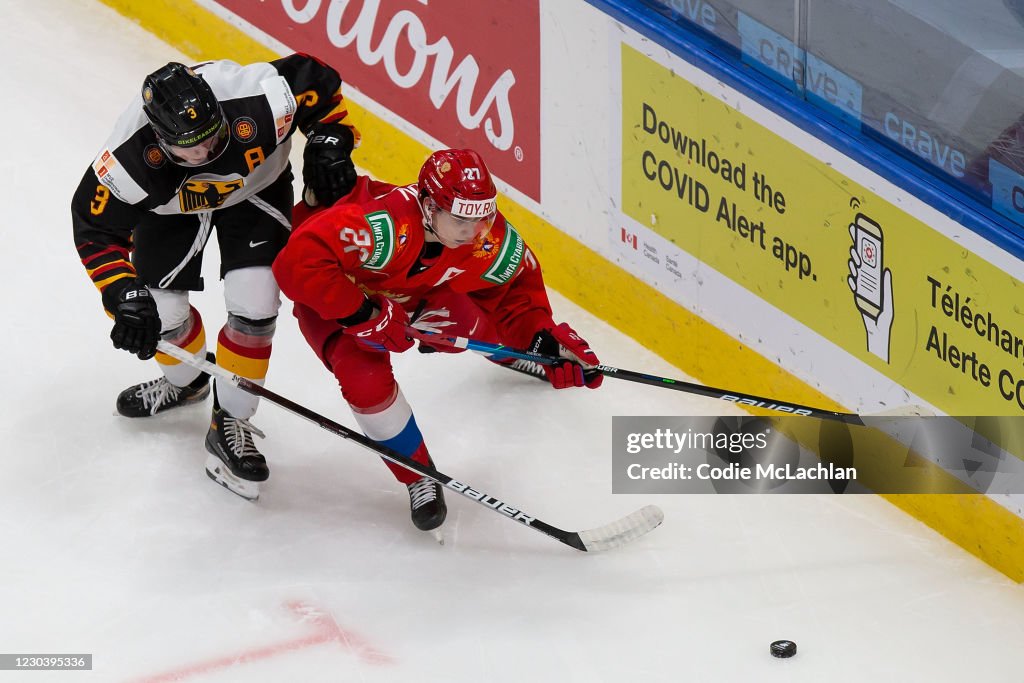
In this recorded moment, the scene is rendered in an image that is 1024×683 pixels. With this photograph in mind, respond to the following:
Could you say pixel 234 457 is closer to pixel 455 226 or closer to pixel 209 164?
pixel 209 164

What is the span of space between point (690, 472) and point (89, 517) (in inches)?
69.4

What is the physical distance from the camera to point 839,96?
4.37 metres

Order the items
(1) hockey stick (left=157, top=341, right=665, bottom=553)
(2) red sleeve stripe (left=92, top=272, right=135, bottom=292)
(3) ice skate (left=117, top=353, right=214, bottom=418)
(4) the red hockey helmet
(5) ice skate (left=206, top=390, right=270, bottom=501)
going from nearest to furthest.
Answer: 1. (4) the red hockey helmet
2. (2) red sleeve stripe (left=92, top=272, right=135, bottom=292)
3. (1) hockey stick (left=157, top=341, right=665, bottom=553)
4. (5) ice skate (left=206, top=390, right=270, bottom=501)
5. (3) ice skate (left=117, top=353, right=214, bottom=418)

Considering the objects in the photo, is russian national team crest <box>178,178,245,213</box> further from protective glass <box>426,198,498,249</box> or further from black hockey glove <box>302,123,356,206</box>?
protective glass <box>426,198,498,249</box>

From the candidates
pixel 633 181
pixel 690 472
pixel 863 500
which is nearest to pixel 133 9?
pixel 633 181

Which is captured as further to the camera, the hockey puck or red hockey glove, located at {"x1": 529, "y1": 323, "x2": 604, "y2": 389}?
red hockey glove, located at {"x1": 529, "y1": 323, "x2": 604, "y2": 389}

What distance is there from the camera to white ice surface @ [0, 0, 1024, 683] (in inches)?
156

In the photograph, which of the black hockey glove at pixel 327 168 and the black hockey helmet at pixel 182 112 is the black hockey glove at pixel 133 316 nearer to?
the black hockey helmet at pixel 182 112

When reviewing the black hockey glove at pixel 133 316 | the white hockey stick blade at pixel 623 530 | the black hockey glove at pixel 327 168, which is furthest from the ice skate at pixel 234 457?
the white hockey stick blade at pixel 623 530

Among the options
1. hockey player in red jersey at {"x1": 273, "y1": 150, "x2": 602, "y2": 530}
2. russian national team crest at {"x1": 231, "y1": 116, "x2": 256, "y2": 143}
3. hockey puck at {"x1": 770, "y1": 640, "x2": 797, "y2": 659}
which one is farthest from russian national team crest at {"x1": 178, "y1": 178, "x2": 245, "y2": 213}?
hockey puck at {"x1": 770, "y1": 640, "x2": 797, "y2": 659}

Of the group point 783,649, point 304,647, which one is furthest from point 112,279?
point 783,649

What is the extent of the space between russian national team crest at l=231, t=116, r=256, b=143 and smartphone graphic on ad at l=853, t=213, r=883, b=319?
169 centimetres

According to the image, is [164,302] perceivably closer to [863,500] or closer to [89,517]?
[89,517]

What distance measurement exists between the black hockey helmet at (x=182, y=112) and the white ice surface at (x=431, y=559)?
1.07 m
